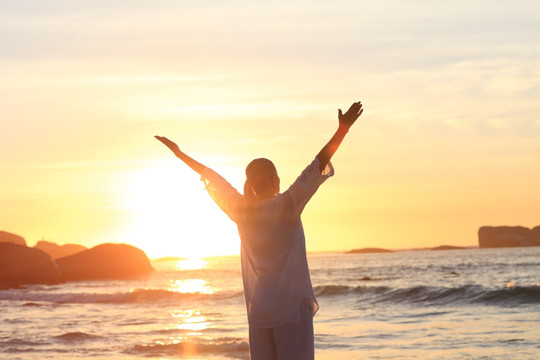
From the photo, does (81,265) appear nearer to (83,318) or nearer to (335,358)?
(83,318)

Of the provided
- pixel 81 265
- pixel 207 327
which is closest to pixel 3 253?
pixel 81 265

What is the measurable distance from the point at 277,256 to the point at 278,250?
0.04 m

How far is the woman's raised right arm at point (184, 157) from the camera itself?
201 inches

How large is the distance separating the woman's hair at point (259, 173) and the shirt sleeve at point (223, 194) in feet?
0.44

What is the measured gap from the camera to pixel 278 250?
14.8ft

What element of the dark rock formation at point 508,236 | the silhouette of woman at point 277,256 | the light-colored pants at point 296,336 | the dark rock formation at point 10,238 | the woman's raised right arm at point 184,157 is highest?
the dark rock formation at point 10,238

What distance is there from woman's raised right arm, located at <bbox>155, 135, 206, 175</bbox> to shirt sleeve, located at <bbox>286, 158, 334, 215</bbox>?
0.91 metres

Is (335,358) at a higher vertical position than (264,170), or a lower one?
lower

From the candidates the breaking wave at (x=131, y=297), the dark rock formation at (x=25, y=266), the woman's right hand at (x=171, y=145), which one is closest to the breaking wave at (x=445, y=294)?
the breaking wave at (x=131, y=297)

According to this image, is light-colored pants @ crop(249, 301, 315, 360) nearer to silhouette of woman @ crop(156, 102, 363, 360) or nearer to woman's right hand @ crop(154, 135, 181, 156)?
A: silhouette of woman @ crop(156, 102, 363, 360)

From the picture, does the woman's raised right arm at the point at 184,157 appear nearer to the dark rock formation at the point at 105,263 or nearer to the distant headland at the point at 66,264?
the distant headland at the point at 66,264

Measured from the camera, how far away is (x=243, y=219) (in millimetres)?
4652

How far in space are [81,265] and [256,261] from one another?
7018cm

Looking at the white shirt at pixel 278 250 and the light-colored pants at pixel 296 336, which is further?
the light-colored pants at pixel 296 336
